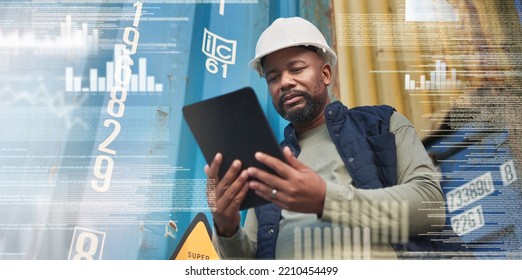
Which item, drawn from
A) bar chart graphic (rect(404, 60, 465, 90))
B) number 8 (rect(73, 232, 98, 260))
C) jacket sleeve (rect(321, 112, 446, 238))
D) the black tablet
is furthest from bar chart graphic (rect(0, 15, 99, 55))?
bar chart graphic (rect(404, 60, 465, 90))

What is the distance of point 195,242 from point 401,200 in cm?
76

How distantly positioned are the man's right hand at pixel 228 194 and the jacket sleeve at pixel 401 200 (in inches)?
11.6

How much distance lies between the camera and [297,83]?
2.72 meters

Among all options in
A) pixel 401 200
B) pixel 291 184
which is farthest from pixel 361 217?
pixel 291 184

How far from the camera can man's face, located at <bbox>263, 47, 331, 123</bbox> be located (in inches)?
107

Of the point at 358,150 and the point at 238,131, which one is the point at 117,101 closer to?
the point at 238,131

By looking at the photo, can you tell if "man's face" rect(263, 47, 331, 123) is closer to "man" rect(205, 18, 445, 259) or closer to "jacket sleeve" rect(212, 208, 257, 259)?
"man" rect(205, 18, 445, 259)

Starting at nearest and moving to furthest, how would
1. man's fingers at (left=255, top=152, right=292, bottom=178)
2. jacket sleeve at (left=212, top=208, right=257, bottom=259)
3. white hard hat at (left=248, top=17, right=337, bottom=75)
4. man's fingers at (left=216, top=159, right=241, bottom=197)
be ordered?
man's fingers at (left=255, top=152, right=292, bottom=178)
man's fingers at (left=216, top=159, right=241, bottom=197)
jacket sleeve at (left=212, top=208, right=257, bottom=259)
white hard hat at (left=248, top=17, right=337, bottom=75)

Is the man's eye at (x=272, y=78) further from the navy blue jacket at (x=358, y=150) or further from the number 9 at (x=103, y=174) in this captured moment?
the number 9 at (x=103, y=174)

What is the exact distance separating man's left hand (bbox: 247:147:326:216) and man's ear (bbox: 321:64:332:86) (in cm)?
40

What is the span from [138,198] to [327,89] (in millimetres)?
799

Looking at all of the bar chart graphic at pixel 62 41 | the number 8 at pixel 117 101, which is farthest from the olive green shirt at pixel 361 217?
the bar chart graphic at pixel 62 41

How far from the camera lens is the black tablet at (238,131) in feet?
8.20

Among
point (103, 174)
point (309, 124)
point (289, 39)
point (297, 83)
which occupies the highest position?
point (289, 39)
